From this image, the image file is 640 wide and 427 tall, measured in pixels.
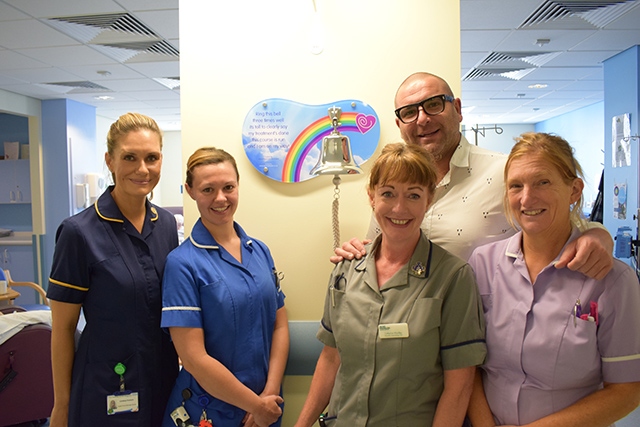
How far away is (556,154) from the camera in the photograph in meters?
1.22

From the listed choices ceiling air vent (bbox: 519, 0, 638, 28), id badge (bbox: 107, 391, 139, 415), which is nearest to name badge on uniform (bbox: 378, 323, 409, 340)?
id badge (bbox: 107, 391, 139, 415)

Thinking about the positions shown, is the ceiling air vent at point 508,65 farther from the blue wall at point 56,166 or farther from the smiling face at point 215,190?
the blue wall at point 56,166

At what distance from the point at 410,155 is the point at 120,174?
1.00 meters

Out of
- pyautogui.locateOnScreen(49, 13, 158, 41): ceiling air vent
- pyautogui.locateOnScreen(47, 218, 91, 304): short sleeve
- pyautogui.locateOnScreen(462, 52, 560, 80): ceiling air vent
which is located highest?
pyautogui.locateOnScreen(462, 52, 560, 80): ceiling air vent

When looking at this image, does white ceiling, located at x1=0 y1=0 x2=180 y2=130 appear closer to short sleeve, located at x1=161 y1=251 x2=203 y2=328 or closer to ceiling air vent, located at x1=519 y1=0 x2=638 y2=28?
short sleeve, located at x1=161 y1=251 x2=203 y2=328

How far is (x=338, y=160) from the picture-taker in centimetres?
178

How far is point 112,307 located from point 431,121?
1.27 meters

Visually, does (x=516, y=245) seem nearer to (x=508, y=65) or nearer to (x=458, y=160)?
(x=458, y=160)

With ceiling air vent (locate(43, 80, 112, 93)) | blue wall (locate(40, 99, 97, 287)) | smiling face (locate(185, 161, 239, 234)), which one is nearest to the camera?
smiling face (locate(185, 161, 239, 234))

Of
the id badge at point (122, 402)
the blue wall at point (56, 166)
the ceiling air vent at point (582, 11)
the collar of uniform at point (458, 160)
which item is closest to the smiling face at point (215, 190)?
the id badge at point (122, 402)

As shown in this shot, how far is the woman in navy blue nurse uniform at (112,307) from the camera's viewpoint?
1525 mm

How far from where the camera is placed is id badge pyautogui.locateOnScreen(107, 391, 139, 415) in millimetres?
1540

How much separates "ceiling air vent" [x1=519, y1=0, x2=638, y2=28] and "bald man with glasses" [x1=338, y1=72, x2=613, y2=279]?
97.9 inches

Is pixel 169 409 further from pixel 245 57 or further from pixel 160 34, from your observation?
pixel 160 34
